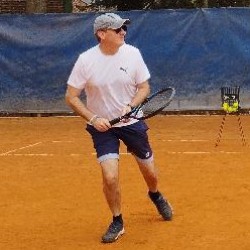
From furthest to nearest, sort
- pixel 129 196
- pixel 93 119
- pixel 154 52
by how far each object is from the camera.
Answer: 1. pixel 154 52
2. pixel 129 196
3. pixel 93 119

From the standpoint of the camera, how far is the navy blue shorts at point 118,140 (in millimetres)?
6039

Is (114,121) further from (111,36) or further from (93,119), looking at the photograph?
(111,36)

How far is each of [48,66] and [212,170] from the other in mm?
9091

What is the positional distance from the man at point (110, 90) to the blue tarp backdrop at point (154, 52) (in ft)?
36.5

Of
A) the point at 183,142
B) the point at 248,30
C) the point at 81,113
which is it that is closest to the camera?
the point at 81,113

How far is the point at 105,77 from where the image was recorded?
596 centimetres

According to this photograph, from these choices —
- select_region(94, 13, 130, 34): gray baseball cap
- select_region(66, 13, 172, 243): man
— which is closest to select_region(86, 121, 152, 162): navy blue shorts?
select_region(66, 13, 172, 243): man

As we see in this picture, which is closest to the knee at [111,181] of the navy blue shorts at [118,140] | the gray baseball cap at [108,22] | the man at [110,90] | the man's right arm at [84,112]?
the man at [110,90]

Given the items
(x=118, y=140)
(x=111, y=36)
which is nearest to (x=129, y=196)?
(x=118, y=140)

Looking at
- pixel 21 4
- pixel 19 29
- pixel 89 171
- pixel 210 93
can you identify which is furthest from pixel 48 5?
pixel 89 171

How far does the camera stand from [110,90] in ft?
19.7

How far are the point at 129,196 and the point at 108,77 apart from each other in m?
2.15

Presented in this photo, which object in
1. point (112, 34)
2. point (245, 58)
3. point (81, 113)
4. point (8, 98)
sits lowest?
point (8, 98)

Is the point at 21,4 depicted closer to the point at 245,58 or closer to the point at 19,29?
the point at 19,29
